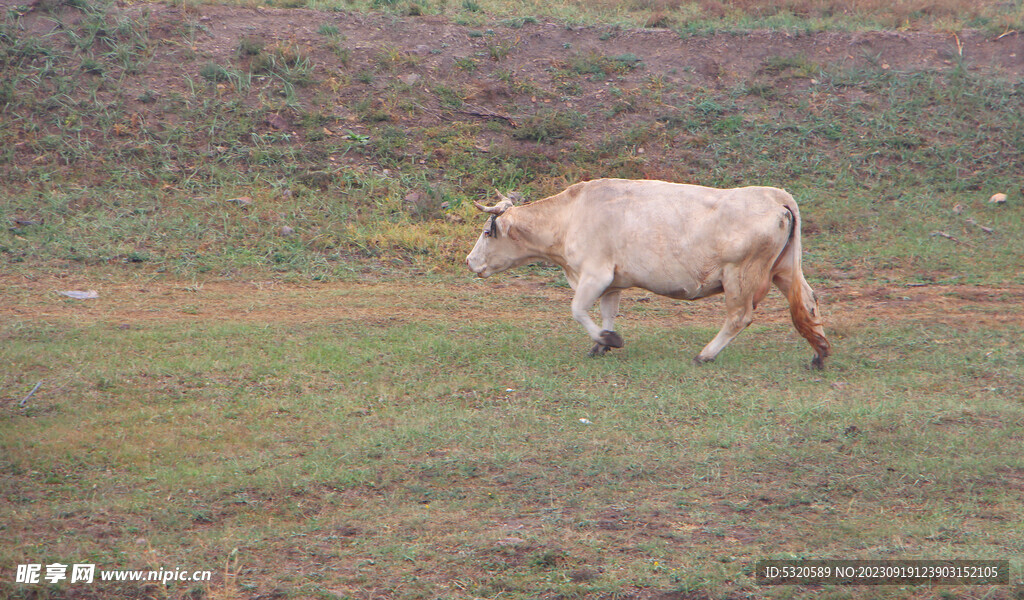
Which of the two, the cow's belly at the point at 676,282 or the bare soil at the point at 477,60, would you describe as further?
the bare soil at the point at 477,60

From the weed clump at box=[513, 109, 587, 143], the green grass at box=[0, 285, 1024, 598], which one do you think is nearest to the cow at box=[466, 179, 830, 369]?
the green grass at box=[0, 285, 1024, 598]

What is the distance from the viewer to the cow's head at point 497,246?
9.66 metres

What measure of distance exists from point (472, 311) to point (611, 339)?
2.42 meters

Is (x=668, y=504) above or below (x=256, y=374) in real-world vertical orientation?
above

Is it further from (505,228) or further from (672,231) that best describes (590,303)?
(505,228)

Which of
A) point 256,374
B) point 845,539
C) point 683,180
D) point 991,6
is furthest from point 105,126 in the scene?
point 991,6

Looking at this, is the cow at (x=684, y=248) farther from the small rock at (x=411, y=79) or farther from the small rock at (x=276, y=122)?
the small rock at (x=411, y=79)

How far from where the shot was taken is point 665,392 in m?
7.82

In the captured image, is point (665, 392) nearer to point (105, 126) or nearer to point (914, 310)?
point (914, 310)

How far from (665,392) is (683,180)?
7372mm

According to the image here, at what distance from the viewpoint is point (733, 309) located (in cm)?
866

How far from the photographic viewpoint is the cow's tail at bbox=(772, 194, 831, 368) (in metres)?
8.42

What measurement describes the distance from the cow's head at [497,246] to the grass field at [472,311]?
72 centimetres

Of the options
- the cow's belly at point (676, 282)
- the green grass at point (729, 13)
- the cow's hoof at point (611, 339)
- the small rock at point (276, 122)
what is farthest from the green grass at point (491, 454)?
the green grass at point (729, 13)
